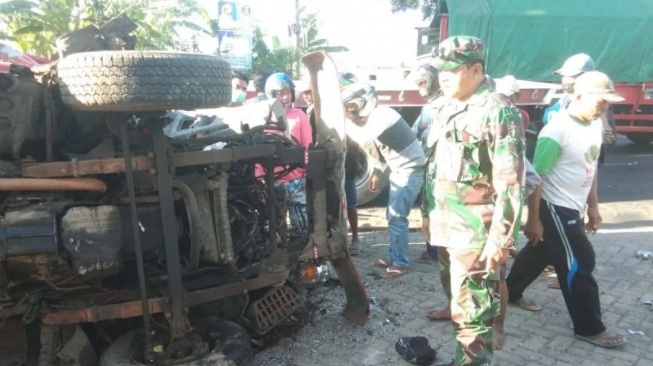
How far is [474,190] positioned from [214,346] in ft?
5.35

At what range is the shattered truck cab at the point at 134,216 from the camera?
2.53m

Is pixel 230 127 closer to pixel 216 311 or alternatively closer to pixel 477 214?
pixel 216 311

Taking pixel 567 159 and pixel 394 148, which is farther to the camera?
pixel 394 148

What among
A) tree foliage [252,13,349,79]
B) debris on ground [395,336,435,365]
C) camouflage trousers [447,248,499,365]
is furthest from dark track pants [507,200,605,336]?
tree foliage [252,13,349,79]

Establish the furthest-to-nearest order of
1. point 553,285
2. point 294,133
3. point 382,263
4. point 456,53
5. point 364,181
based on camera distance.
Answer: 1. point 364,181
2. point 382,263
3. point 294,133
4. point 553,285
5. point 456,53

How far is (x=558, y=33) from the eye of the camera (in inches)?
421

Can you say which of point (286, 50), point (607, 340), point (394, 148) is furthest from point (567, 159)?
point (286, 50)

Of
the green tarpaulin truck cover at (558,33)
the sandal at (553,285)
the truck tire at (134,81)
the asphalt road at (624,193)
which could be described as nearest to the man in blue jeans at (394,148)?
the sandal at (553,285)

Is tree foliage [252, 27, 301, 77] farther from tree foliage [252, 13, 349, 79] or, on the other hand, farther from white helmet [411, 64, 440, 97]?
white helmet [411, 64, 440, 97]

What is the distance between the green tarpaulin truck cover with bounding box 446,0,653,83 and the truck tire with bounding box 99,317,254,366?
28.1 ft

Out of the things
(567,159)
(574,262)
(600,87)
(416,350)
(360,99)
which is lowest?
(416,350)

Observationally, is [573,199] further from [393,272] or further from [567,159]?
[393,272]

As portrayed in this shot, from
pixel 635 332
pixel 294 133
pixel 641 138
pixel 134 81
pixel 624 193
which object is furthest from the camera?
pixel 641 138

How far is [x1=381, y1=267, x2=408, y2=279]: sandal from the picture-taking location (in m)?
4.66
